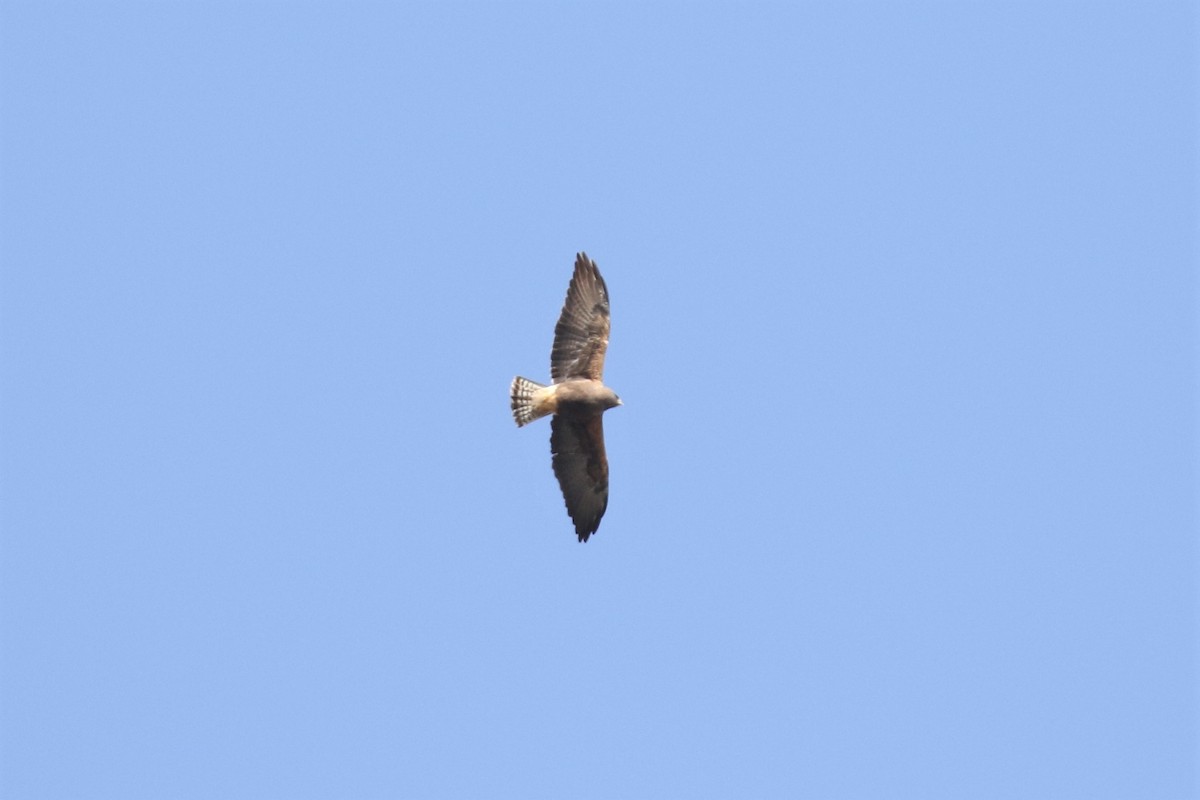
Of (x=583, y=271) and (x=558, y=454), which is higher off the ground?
(x=583, y=271)

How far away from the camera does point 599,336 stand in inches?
1107

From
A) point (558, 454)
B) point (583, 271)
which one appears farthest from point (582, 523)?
point (583, 271)

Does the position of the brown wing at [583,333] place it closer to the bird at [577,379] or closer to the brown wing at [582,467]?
the bird at [577,379]

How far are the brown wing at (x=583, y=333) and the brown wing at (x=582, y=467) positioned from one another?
61cm

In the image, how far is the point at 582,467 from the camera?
2875 cm

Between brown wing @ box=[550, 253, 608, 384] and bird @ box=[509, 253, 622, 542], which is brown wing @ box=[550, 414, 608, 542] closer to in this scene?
bird @ box=[509, 253, 622, 542]

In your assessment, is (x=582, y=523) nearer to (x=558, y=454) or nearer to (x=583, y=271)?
(x=558, y=454)

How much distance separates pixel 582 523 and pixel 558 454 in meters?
1.05

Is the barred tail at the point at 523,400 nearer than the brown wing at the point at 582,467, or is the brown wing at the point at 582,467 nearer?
the barred tail at the point at 523,400

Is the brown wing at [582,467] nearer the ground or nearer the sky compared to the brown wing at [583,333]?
nearer the ground

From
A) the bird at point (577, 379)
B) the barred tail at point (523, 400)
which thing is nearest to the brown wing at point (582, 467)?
the bird at point (577, 379)

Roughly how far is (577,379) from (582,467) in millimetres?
1325

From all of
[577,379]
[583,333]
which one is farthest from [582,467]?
[583,333]

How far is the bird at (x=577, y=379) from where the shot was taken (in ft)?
91.4
